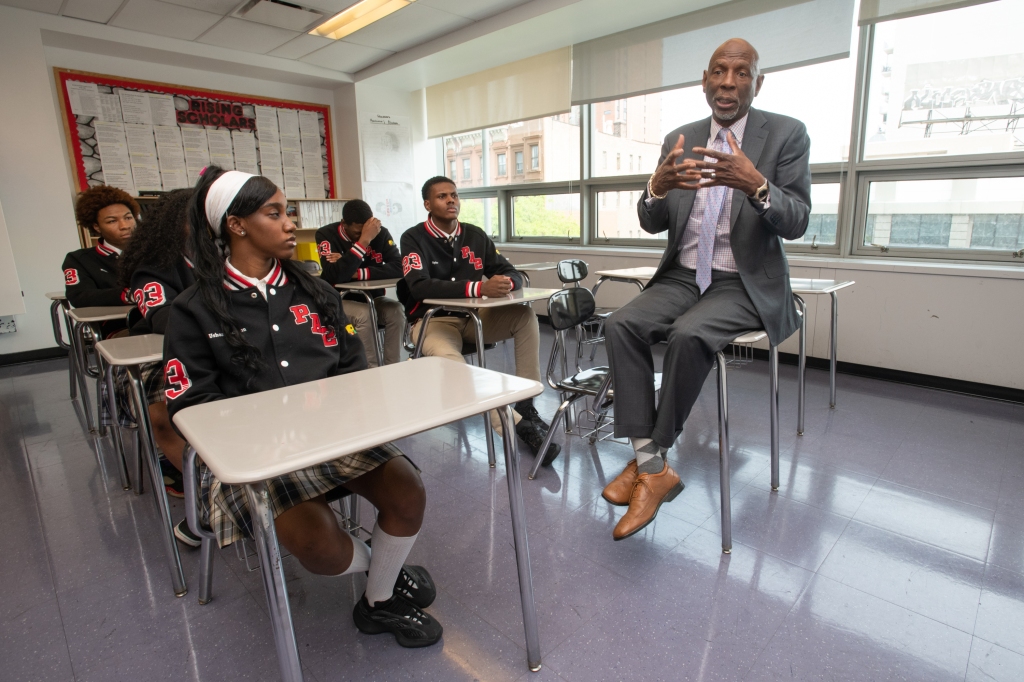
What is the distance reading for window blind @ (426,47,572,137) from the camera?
4.79m

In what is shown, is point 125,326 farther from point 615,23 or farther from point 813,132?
point 813,132

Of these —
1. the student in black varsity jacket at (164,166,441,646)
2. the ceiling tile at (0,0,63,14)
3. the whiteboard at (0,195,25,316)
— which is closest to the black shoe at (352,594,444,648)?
the student in black varsity jacket at (164,166,441,646)

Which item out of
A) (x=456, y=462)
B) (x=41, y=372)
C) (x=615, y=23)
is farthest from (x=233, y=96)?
(x=456, y=462)

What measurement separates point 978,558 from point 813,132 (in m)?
2.87

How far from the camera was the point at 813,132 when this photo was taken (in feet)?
11.8

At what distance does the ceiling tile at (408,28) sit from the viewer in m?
4.11

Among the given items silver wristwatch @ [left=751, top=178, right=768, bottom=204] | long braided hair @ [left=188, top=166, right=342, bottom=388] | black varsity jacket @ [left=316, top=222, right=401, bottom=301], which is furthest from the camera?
black varsity jacket @ [left=316, top=222, right=401, bottom=301]

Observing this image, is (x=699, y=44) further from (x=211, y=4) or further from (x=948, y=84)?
(x=211, y=4)

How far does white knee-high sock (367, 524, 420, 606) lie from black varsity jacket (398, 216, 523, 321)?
1.44 m

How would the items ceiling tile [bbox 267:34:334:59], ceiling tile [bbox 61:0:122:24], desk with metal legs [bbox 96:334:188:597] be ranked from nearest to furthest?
desk with metal legs [bbox 96:334:188:597] < ceiling tile [bbox 61:0:122:24] < ceiling tile [bbox 267:34:334:59]

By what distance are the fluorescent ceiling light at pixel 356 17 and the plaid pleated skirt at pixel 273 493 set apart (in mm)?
3723

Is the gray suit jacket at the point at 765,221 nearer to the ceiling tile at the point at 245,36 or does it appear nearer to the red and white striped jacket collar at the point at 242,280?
the red and white striped jacket collar at the point at 242,280

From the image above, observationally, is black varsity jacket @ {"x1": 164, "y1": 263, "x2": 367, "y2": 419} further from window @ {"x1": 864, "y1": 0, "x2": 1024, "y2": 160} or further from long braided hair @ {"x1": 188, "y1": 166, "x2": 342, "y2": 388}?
window @ {"x1": 864, "y1": 0, "x2": 1024, "y2": 160}

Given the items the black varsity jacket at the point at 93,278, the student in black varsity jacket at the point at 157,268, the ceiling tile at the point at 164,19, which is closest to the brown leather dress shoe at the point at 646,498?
the student in black varsity jacket at the point at 157,268
